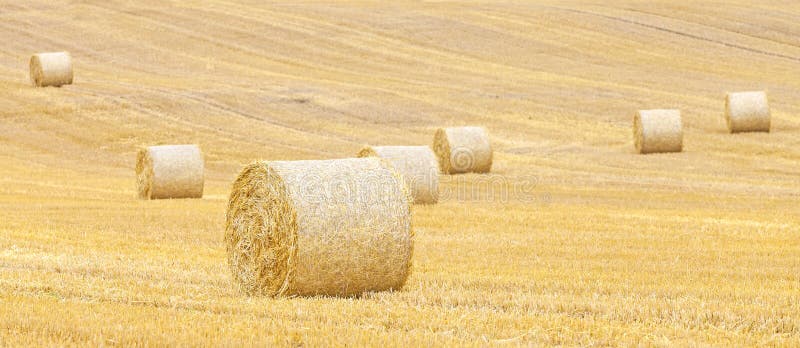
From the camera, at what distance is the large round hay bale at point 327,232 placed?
33.8 feet

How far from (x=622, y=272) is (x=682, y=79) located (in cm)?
3241

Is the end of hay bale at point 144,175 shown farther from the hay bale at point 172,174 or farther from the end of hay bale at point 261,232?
the end of hay bale at point 261,232

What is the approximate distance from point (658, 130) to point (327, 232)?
2081 centimetres

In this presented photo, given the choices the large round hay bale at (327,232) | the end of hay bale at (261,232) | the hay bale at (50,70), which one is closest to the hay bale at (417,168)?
the end of hay bale at (261,232)

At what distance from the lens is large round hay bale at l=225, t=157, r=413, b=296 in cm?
1029

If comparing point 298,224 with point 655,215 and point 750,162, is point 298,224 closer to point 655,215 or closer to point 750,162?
point 655,215

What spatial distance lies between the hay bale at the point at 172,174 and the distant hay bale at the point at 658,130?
495 inches

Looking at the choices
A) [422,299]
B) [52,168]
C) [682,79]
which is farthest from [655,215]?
[682,79]

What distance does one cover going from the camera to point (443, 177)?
25.7 m

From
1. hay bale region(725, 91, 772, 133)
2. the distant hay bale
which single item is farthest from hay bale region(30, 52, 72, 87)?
hay bale region(725, 91, 772, 133)

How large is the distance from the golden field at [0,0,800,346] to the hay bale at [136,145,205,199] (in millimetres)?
712

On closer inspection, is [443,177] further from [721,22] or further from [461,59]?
[721,22]

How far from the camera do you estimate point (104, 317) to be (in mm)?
8875

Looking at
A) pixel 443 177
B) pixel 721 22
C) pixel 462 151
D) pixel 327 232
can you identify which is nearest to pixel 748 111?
pixel 462 151
